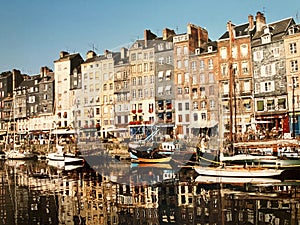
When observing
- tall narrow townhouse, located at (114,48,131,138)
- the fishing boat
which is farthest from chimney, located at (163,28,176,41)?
the fishing boat

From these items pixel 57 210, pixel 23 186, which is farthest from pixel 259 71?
pixel 57 210

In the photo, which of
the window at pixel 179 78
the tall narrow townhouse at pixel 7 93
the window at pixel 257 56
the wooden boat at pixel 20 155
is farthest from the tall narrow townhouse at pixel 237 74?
the tall narrow townhouse at pixel 7 93

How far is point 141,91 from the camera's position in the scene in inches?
829

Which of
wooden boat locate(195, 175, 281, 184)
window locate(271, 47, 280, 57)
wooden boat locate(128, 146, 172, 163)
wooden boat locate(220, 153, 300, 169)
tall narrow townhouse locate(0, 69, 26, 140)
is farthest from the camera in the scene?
tall narrow townhouse locate(0, 69, 26, 140)

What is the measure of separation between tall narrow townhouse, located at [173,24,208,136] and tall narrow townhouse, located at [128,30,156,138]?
1.74 meters

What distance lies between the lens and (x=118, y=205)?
9047mm

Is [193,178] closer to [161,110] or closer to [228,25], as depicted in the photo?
[161,110]

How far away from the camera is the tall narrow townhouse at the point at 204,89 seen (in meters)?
21.6

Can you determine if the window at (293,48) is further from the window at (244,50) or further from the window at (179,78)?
the window at (179,78)

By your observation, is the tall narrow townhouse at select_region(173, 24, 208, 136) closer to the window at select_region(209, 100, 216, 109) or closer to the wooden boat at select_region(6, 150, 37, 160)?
the window at select_region(209, 100, 216, 109)

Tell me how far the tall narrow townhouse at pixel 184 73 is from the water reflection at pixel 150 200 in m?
7.92

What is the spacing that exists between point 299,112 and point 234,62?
4.88 m

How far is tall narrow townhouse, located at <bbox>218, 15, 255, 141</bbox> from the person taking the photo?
69.9 ft

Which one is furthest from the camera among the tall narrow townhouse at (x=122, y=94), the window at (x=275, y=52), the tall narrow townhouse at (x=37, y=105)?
the tall narrow townhouse at (x=37, y=105)
